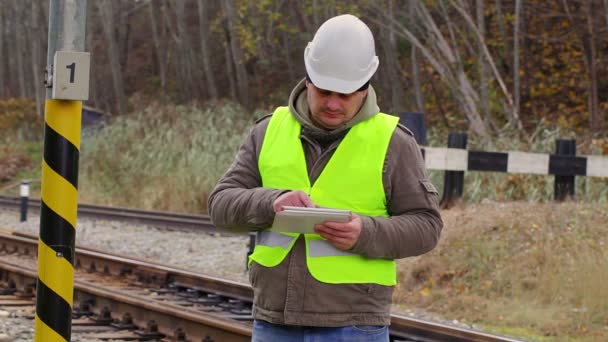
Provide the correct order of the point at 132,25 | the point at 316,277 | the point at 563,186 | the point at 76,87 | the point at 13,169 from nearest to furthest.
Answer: the point at 316,277, the point at 76,87, the point at 563,186, the point at 13,169, the point at 132,25

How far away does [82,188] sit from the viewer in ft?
86.5

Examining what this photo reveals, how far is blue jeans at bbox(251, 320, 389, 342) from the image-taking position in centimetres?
366

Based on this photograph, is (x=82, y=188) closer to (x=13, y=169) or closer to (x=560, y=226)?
(x=13, y=169)

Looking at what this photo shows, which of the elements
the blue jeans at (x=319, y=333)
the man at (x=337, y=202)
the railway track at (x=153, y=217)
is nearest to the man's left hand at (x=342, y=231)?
the man at (x=337, y=202)

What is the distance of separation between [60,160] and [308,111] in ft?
7.86

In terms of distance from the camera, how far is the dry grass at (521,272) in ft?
31.9

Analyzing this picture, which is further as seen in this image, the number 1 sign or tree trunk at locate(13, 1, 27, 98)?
tree trunk at locate(13, 1, 27, 98)

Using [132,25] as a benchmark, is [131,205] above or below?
below

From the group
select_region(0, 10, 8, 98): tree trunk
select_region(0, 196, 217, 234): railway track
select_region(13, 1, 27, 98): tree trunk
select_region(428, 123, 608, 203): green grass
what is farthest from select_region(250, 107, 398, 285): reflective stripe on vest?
select_region(0, 10, 8, 98): tree trunk

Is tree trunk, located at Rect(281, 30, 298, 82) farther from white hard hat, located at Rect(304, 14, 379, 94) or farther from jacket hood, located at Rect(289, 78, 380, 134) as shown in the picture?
white hard hat, located at Rect(304, 14, 379, 94)

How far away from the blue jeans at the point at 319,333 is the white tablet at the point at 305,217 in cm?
35

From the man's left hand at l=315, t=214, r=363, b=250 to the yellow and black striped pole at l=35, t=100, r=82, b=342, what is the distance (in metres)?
2.59

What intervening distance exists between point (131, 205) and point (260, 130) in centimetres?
2126

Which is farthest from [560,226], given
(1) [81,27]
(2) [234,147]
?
(2) [234,147]
